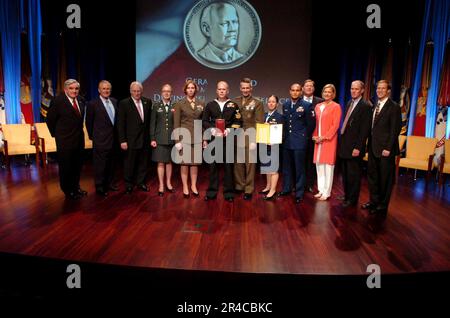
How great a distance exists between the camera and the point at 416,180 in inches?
227

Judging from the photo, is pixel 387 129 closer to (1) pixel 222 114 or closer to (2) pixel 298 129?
(2) pixel 298 129

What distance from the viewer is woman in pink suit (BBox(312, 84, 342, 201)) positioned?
13.5 ft

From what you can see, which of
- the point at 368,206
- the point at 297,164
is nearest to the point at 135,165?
the point at 297,164

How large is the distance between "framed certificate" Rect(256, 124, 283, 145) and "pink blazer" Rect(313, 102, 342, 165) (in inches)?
19.9

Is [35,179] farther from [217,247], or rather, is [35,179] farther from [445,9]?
[445,9]

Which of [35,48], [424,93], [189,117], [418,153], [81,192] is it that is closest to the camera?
[189,117]

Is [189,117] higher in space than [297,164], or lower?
higher

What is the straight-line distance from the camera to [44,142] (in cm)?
587

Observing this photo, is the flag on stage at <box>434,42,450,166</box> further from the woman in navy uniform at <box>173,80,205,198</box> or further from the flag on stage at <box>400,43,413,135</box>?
the woman in navy uniform at <box>173,80,205,198</box>

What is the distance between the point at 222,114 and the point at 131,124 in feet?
3.99

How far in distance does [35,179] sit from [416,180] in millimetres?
6217

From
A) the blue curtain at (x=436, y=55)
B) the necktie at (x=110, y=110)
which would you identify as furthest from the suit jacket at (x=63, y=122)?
the blue curtain at (x=436, y=55)
